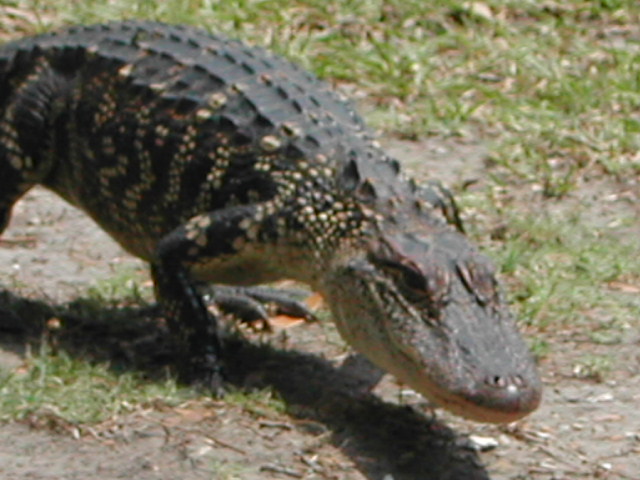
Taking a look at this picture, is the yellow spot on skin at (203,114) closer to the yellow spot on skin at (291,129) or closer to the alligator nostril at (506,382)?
the yellow spot on skin at (291,129)

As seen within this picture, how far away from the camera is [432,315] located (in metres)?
5.54

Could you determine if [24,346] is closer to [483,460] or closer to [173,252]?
[173,252]

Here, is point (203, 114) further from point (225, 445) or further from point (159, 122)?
point (225, 445)

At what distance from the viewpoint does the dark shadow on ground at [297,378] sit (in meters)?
5.68

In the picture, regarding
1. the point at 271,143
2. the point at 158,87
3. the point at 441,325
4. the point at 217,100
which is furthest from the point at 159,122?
the point at 441,325

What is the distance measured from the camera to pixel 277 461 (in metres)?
5.54

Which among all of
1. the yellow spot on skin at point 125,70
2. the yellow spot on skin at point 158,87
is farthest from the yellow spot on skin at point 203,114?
the yellow spot on skin at point 125,70

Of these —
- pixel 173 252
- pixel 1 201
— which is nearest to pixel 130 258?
pixel 1 201

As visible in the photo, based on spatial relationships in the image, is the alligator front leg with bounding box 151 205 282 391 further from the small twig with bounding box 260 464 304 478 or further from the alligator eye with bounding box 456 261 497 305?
the alligator eye with bounding box 456 261 497 305

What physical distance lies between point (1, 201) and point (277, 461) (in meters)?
2.09

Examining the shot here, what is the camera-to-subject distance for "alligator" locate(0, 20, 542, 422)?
18.2 feet

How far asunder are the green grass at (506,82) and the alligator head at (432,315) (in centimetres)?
158

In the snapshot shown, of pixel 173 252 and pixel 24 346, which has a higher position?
pixel 173 252

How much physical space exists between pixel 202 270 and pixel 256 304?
0.72 metres
